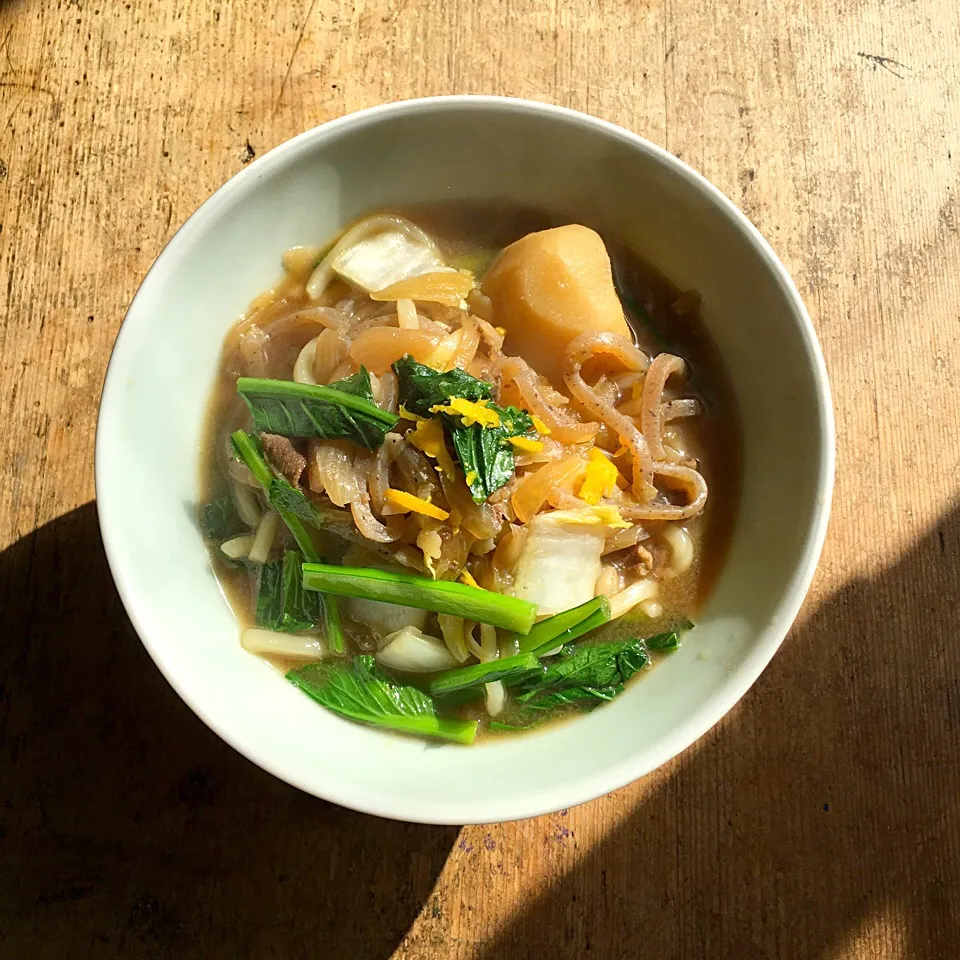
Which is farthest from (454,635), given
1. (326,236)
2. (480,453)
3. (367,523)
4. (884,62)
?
(884,62)

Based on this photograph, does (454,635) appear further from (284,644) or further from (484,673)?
(284,644)

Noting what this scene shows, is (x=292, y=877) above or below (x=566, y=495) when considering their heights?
below

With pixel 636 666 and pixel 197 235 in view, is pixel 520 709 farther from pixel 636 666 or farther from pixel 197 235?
pixel 197 235

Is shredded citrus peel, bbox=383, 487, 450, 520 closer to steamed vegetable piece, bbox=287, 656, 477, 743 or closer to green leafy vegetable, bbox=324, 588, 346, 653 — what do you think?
green leafy vegetable, bbox=324, 588, 346, 653

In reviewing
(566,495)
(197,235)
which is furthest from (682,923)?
(197,235)

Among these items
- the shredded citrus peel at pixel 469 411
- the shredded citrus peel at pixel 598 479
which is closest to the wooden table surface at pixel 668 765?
the shredded citrus peel at pixel 598 479

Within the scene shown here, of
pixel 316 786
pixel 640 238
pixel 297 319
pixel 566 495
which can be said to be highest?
pixel 640 238

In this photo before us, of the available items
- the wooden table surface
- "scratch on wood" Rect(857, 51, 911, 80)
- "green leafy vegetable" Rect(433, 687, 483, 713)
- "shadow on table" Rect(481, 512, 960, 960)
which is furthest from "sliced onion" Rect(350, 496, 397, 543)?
"scratch on wood" Rect(857, 51, 911, 80)
